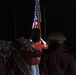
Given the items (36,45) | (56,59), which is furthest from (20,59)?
(36,45)

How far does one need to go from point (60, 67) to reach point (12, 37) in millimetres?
9774

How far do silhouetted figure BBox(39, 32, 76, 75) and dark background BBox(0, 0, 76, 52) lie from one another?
8.35m

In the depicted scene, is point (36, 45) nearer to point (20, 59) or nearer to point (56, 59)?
point (20, 59)

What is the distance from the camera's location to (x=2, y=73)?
16.5 ft

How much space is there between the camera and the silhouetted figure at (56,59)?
417 centimetres

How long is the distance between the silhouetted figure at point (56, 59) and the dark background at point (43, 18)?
835cm

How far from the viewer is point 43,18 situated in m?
12.9

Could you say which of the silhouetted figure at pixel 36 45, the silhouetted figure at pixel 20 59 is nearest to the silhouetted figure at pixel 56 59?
the silhouetted figure at pixel 20 59

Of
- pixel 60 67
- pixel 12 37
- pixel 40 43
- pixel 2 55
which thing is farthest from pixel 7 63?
pixel 12 37

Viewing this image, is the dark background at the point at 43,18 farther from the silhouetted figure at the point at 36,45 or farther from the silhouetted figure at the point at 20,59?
the silhouetted figure at the point at 20,59

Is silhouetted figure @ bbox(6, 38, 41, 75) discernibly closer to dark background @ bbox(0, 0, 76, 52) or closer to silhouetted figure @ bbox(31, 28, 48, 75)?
silhouetted figure @ bbox(31, 28, 48, 75)

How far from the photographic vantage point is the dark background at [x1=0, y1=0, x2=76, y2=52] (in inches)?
517

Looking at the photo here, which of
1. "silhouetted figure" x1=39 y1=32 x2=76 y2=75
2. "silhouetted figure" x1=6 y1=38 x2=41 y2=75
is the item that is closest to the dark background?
"silhouetted figure" x1=6 y1=38 x2=41 y2=75

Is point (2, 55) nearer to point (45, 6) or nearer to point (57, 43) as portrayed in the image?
point (57, 43)
